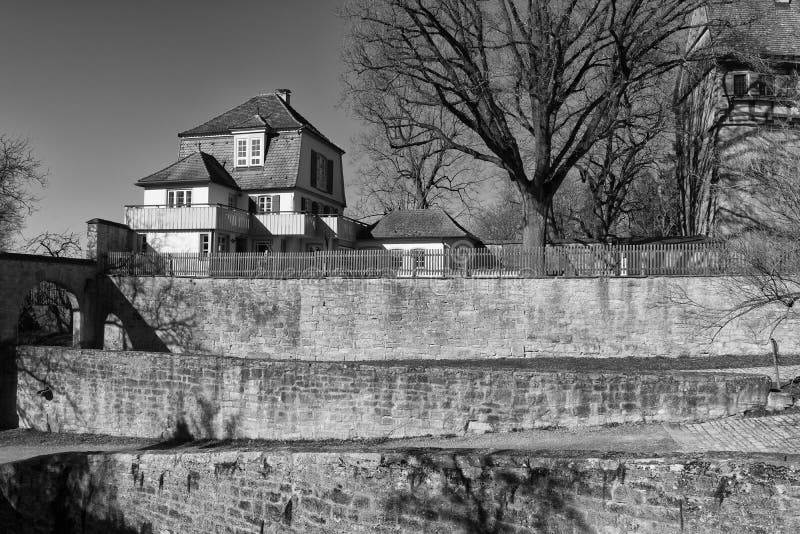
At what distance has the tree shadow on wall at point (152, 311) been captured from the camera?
2247 cm

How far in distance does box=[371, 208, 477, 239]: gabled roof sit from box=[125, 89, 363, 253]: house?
1.72 meters

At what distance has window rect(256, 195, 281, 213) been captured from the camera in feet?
101

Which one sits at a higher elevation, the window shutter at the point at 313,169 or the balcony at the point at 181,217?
the window shutter at the point at 313,169

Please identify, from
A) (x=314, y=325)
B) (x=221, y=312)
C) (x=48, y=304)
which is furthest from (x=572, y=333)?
(x=48, y=304)

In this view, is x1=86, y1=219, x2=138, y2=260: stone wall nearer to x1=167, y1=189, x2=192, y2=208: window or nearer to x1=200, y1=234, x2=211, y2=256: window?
x1=167, y1=189, x2=192, y2=208: window

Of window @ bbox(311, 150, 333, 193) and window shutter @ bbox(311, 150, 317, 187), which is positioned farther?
window @ bbox(311, 150, 333, 193)

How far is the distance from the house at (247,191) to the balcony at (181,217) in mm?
45

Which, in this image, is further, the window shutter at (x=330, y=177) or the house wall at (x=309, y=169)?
the window shutter at (x=330, y=177)

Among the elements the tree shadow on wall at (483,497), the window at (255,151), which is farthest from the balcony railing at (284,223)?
the tree shadow on wall at (483,497)

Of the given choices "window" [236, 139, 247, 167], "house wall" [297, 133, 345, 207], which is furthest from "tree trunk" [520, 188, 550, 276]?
"window" [236, 139, 247, 167]

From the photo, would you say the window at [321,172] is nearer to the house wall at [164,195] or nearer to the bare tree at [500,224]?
the house wall at [164,195]

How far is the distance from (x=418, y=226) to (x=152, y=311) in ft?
45.4

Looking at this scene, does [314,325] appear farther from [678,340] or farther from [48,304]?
[48,304]

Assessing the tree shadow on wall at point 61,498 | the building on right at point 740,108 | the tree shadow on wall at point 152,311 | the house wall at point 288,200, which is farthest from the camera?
the house wall at point 288,200
